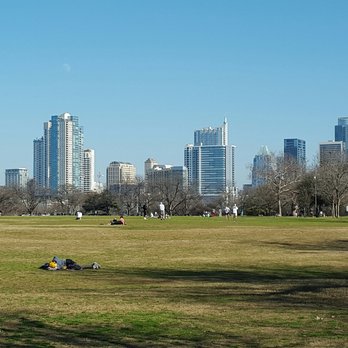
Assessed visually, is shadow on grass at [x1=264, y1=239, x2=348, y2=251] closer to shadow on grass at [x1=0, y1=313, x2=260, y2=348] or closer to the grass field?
the grass field

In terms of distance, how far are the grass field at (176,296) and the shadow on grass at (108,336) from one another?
16mm

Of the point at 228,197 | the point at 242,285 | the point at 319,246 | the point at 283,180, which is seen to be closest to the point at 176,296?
the point at 242,285

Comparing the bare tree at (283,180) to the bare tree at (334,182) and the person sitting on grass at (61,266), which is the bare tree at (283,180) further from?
the person sitting on grass at (61,266)

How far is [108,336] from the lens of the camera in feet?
39.6

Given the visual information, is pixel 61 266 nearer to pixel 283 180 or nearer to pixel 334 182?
pixel 334 182

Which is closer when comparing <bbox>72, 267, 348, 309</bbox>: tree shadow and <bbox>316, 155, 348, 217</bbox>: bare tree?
<bbox>72, 267, 348, 309</bbox>: tree shadow

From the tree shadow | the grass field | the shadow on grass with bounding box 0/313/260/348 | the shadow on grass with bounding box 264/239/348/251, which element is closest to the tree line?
the shadow on grass with bounding box 264/239/348/251

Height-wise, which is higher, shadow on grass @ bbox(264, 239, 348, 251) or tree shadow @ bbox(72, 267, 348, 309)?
shadow on grass @ bbox(264, 239, 348, 251)

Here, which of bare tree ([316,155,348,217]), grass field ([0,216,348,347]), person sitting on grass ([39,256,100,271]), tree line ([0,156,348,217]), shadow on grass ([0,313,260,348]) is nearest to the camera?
shadow on grass ([0,313,260,348])

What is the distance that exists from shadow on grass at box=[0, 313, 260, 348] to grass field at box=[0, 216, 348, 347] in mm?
16

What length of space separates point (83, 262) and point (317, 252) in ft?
36.7

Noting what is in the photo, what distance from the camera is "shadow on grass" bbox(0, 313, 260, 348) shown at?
1131cm

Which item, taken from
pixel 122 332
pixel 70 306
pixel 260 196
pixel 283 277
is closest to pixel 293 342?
pixel 122 332

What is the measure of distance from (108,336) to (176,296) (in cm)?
596
